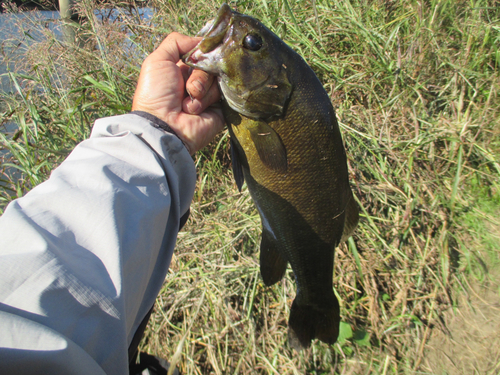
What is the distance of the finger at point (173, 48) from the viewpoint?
166 cm

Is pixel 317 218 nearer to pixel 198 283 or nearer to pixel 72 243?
pixel 72 243

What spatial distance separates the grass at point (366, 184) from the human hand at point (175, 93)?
30.3 inches

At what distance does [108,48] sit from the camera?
120 inches

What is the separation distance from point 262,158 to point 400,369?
1.91m

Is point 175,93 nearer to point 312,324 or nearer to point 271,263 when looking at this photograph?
point 271,263

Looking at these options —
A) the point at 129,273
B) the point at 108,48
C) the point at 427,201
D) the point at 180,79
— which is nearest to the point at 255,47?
the point at 180,79

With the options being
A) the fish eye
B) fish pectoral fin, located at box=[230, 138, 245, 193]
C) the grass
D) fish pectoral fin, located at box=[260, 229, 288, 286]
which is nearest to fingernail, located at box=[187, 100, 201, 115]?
fish pectoral fin, located at box=[230, 138, 245, 193]

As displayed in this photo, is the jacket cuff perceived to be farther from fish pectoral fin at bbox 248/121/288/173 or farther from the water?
the water

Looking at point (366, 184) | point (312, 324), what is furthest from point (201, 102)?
point (366, 184)

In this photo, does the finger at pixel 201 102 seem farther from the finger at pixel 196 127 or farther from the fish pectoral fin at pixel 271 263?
the fish pectoral fin at pixel 271 263

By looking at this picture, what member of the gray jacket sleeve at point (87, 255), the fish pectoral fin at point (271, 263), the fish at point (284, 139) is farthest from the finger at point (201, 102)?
the fish pectoral fin at point (271, 263)

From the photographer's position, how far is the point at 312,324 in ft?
5.88

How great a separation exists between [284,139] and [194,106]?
0.54m

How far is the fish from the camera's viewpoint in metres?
1.44
